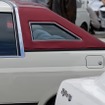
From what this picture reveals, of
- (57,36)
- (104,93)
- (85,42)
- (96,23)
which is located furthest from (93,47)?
(96,23)

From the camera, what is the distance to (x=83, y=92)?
3043 mm

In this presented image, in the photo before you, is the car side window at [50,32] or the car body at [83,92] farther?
the car side window at [50,32]

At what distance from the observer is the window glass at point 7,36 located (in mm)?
4842

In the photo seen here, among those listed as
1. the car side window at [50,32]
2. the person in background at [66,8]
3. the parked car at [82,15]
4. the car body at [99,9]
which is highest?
the car side window at [50,32]

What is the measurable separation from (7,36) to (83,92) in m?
2.01

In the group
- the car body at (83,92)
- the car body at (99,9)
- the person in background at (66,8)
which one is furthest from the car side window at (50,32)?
the car body at (99,9)

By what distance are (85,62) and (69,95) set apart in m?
1.82

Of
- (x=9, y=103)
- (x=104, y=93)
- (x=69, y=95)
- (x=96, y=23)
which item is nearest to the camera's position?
(x=104, y=93)

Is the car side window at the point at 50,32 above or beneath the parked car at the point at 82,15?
above

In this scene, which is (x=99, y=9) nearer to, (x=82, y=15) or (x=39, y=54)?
(x=82, y=15)

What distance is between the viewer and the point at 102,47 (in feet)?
16.6

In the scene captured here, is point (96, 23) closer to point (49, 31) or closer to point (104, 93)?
point (49, 31)

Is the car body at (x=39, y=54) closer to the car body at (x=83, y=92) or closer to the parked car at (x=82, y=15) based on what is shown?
the car body at (x=83, y=92)

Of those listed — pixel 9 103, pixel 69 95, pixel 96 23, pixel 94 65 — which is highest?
pixel 69 95
